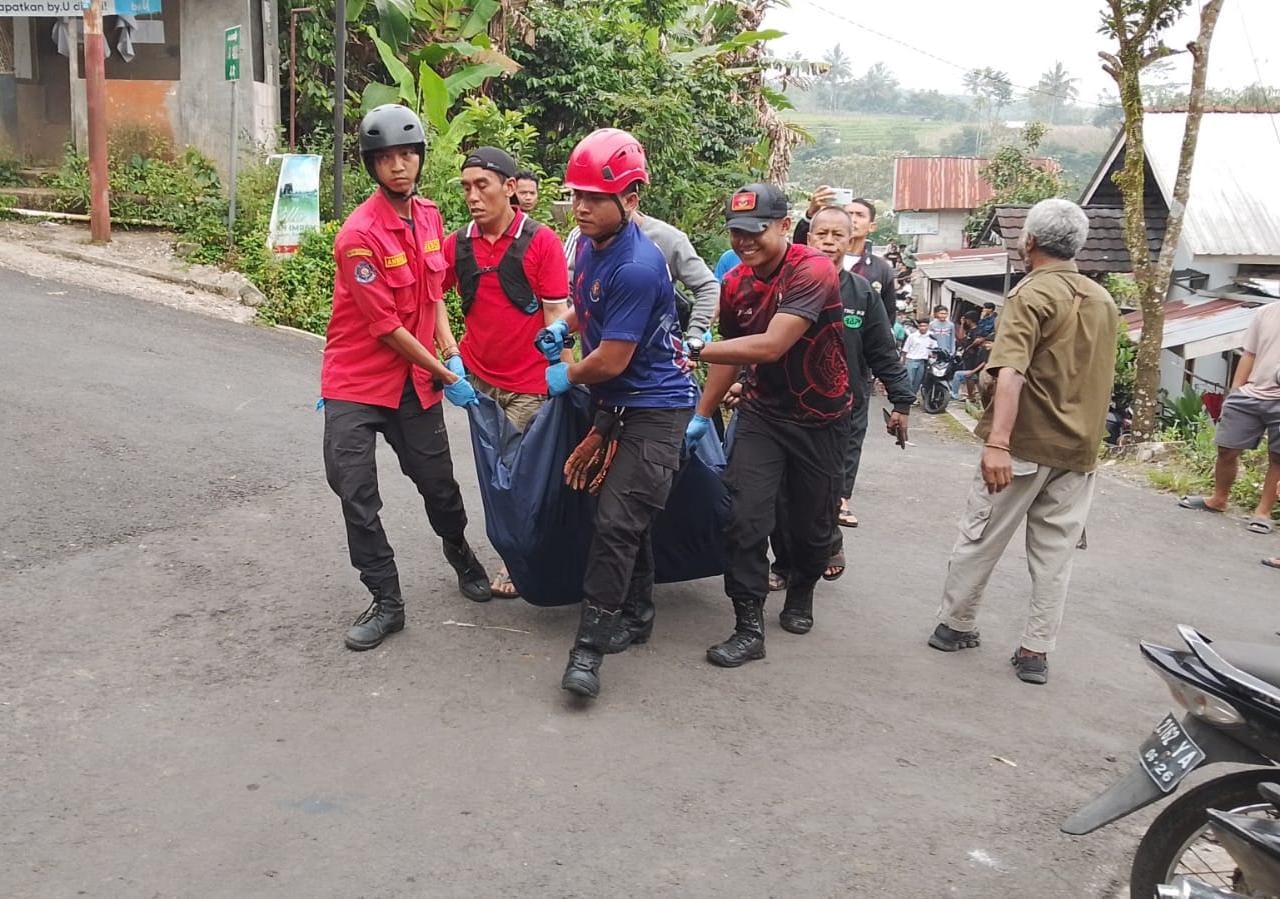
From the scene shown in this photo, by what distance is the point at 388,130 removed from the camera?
4.31 meters

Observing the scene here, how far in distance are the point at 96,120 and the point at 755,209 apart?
8955 mm

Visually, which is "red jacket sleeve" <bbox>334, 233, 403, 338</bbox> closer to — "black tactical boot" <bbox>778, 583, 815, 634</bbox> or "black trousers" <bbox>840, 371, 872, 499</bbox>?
"black tactical boot" <bbox>778, 583, 815, 634</bbox>

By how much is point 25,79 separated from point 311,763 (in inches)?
511

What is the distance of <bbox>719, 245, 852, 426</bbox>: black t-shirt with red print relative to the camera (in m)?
4.55

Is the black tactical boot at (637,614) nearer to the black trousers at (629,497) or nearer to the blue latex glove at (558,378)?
the black trousers at (629,497)

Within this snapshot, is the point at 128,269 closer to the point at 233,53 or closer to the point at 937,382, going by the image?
the point at 233,53

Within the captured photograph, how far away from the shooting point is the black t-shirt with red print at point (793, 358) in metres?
4.55

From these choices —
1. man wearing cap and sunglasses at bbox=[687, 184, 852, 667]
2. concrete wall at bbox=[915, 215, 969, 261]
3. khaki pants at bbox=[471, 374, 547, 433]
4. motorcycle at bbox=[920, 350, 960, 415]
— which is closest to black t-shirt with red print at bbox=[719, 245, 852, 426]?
man wearing cap and sunglasses at bbox=[687, 184, 852, 667]

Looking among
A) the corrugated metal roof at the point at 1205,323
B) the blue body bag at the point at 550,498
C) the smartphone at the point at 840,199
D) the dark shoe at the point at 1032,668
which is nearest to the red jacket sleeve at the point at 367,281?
the blue body bag at the point at 550,498

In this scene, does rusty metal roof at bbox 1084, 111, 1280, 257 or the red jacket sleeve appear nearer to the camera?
the red jacket sleeve

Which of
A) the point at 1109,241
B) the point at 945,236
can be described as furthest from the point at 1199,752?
the point at 945,236

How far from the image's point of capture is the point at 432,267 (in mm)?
4629

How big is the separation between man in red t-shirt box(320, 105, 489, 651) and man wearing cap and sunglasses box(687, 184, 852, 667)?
1052 millimetres

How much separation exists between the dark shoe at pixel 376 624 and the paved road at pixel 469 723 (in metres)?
0.07
